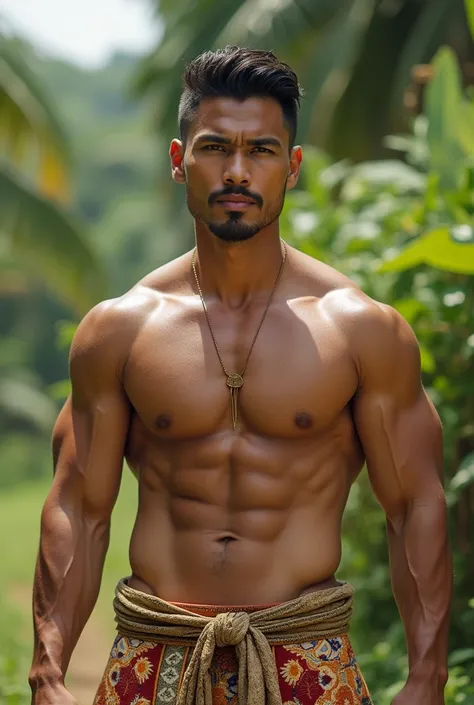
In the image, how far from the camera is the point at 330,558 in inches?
140

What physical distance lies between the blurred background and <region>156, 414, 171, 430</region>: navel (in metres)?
0.57

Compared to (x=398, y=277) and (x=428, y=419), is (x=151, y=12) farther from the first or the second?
(x=428, y=419)

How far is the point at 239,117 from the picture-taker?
3.55 metres

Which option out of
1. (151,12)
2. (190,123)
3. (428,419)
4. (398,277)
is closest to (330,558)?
(428,419)

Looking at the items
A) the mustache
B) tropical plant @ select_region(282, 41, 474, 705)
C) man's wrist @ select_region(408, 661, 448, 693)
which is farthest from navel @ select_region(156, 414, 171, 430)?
tropical plant @ select_region(282, 41, 474, 705)

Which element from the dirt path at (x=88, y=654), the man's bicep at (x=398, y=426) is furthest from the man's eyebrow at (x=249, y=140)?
the dirt path at (x=88, y=654)

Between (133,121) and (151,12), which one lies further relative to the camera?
(133,121)

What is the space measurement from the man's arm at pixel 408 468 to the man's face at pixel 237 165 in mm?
374

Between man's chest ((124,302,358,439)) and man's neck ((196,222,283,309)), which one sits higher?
man's neck ((196,222,283,309))

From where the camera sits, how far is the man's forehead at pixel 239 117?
11.6 ft

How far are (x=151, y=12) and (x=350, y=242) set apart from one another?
637 inches

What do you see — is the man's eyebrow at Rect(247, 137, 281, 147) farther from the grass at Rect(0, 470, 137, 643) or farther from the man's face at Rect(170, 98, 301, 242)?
the grass at Rect(0, 470, 137, 643)

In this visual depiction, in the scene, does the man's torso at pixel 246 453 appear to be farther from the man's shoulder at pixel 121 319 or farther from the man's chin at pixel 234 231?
the man's chin at pixel 234 231

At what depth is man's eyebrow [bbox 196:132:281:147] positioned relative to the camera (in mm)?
3535
